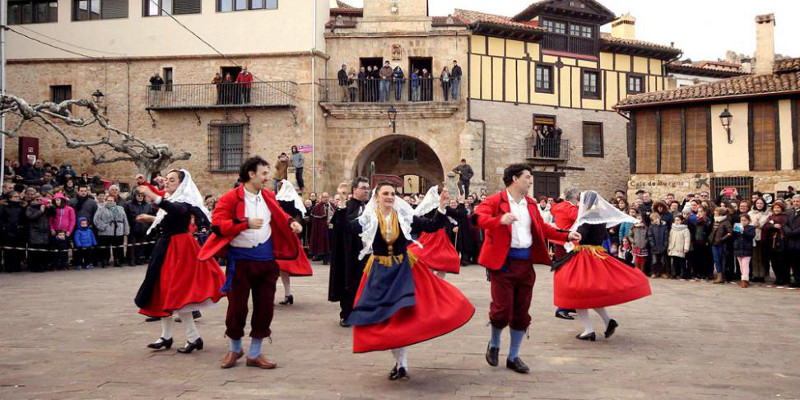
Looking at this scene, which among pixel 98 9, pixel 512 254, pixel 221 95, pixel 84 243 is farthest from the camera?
pixel 98 9

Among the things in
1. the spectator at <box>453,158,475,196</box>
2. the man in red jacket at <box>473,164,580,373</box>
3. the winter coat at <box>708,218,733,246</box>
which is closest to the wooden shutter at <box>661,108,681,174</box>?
the spectator at <box>453,158,475,196</box>

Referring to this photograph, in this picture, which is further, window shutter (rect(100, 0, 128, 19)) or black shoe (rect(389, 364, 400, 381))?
window shutter (rect(100, 0, 128, 19))

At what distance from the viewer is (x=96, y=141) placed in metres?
26.7

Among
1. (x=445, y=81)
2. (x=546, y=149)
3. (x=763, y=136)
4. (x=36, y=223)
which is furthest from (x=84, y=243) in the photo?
(x=763, y=136)

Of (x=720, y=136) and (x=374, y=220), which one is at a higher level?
(x=720, y=136)

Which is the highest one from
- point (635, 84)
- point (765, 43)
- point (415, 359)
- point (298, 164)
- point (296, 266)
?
point (765, 43)

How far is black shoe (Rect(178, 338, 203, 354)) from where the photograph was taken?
272 inches

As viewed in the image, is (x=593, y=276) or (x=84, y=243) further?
(x=84, y=243)

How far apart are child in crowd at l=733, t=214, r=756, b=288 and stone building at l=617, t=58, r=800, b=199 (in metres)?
11.5

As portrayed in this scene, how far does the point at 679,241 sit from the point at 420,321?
11.2 m

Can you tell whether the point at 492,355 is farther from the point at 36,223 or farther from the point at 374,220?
the point at 36,223

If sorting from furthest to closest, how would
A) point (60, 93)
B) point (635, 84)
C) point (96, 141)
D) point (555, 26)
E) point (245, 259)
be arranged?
point (635, 84) < point (555, 26) < point (60, 93) < point (96, 141) < point (245, 259)

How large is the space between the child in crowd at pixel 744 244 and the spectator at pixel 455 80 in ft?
50.1

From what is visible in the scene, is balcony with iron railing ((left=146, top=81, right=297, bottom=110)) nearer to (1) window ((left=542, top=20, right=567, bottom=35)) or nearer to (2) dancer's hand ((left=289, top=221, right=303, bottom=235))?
(1) window ((left=542, top=20, right=567, bottom=35))
